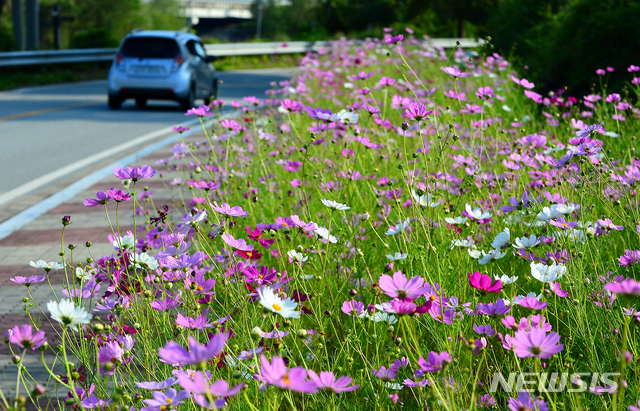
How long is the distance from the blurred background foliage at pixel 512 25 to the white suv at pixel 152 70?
18.0ft

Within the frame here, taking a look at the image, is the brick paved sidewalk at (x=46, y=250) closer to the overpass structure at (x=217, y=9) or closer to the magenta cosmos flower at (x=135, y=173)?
the magenta cosmos flower at (x=135, y=173)

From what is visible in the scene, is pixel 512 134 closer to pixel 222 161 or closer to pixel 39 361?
pixel 222 161

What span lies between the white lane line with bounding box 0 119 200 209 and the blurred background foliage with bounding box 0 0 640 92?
4.90m

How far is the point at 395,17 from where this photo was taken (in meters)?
48.8

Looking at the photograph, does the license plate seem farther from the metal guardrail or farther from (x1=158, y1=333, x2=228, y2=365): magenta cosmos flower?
(x1=158, y1=333, x2=228, y2=365): magenta cosmos flower

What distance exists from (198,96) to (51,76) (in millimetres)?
7481

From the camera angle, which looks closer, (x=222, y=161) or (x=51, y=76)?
(x=222, y=161)

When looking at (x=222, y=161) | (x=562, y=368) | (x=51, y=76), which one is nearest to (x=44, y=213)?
(x=222, y=161)

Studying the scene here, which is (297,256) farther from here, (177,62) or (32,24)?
(32,24)

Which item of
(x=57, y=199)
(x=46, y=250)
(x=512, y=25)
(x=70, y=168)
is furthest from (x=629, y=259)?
(x=512, y=25)

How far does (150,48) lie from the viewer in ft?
39.6

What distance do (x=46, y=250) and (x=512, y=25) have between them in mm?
11589

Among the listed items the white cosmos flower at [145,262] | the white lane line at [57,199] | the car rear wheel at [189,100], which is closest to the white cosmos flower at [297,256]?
the white cosmos flower at [145,262]

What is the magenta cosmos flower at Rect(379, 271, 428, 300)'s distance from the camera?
1445 mm
